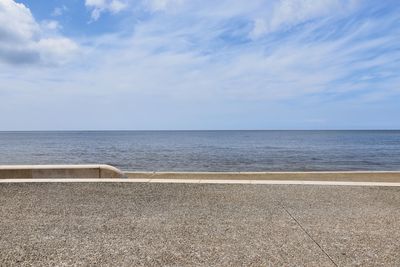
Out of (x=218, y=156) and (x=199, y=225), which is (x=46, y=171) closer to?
(x=199, y=225)

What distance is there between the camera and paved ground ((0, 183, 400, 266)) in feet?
13.1

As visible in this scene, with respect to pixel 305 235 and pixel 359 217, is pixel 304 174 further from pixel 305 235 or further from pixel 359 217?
pixel 305 235

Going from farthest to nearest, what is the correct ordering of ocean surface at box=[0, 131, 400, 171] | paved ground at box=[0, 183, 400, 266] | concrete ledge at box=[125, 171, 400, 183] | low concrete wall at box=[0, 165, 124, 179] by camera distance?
ocean surface at box=[0, 131, 400, 171], concrete ledge at box=[125, 171, 400, 183], low concrete wall at box=[0, 165, 124, 179], paved ground at box=[0, 183, 400, 266]

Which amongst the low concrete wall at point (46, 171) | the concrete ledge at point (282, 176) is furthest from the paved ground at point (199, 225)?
the concrete ledge at point (282, 176)

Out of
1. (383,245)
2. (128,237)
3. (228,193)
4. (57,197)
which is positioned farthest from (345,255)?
(57,197)

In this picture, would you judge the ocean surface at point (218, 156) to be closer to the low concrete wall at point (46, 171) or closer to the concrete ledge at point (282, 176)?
the concrete ledge at point (282, 176)

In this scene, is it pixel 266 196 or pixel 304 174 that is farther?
pixel 304 174

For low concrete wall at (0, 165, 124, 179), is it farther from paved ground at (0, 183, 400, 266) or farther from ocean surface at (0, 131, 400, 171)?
ocean surface at (0, 131, 400, 171)

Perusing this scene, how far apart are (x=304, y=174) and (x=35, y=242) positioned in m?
10.4

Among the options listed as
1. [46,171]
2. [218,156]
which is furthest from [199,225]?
[218,156]

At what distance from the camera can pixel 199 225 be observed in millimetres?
5109

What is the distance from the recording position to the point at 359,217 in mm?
5613

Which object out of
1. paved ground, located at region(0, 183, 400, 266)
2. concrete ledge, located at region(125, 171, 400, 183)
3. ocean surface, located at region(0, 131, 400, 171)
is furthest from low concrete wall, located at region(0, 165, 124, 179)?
ocean surface, located at region(0, 131, 400, 171)

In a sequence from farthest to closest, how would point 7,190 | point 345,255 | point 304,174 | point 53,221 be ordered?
point 304,174 < point 7,190 < point 53,221 < point 345,255
